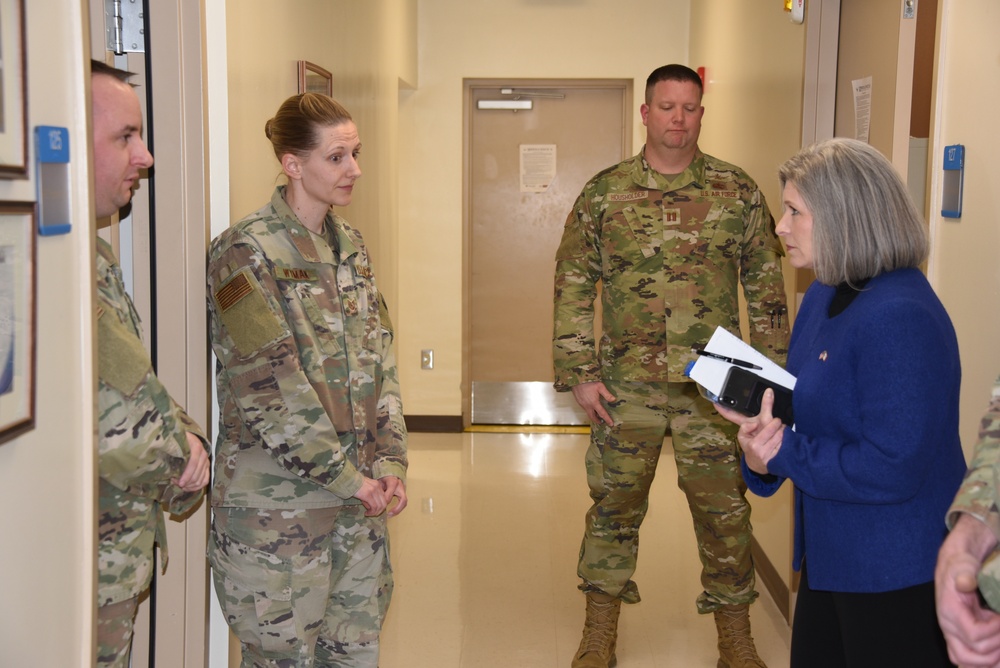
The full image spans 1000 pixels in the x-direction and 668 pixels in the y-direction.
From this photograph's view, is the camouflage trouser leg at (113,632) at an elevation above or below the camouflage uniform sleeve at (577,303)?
below

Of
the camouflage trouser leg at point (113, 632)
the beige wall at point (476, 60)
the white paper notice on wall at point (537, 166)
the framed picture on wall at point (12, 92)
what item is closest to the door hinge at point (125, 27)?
the framed picture on wall at point (12, 92)

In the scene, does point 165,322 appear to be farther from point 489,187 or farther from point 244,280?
point 489,187

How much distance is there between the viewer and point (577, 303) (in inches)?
118

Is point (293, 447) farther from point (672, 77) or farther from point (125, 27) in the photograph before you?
point (672, 77)

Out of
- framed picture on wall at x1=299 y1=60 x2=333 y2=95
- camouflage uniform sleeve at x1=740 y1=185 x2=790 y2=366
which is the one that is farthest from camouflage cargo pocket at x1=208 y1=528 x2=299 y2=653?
camouflage uniform sleeve at x1=740 y1=185 x2=790 y2=366

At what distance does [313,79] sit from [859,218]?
192cm

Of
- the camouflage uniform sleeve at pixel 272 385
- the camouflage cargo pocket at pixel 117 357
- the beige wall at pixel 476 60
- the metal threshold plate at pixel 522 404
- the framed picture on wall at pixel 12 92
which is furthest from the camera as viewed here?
the metal threshold plate at pixel 522 404

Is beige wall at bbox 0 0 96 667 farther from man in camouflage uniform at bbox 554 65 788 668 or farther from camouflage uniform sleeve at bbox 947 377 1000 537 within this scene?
man in camouflage uniform at bbox 554 65 788 668

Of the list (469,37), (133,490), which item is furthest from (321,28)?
(469,37)

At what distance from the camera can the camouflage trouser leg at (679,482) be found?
2887mm

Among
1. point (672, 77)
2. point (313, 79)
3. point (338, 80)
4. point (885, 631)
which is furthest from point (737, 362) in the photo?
point (338, 80)

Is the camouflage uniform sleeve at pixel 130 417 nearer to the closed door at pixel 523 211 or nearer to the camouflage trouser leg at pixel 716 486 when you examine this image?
the camouflage trouser leg at pixel 716 486

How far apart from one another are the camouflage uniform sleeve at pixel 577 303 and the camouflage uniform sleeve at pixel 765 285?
0.47 m

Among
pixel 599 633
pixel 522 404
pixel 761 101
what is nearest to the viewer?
pixel 599 633
